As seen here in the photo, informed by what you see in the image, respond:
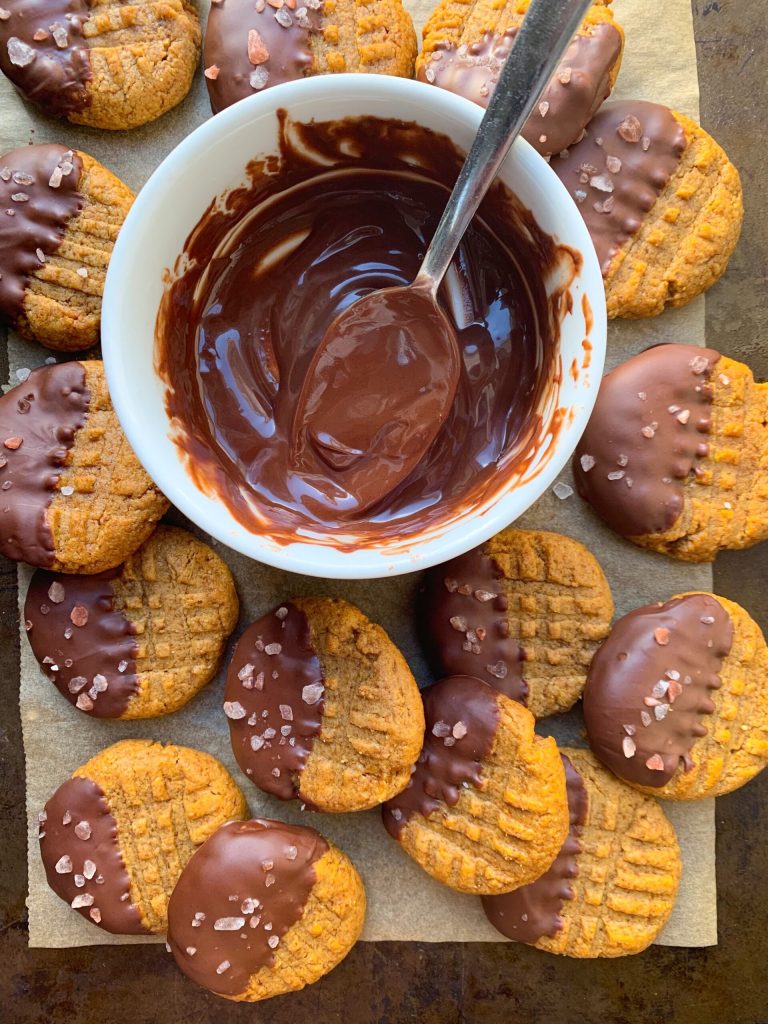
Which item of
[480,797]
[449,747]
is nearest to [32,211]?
[449,747]

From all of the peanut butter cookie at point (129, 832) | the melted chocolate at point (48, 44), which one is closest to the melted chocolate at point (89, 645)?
the peanut butter cookie at point (129, 832)

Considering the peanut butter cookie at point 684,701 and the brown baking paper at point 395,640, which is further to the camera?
the brown baking paper at point 395,640

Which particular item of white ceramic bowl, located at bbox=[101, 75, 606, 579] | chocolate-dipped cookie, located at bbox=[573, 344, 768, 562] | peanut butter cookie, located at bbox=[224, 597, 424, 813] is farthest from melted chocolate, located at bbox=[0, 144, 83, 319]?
chocolate-dipped cookie, located at bbox=[573, 344, 768, 562]

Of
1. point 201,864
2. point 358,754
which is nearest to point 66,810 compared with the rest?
point 201,864

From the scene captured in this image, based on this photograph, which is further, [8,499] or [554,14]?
[8,499]

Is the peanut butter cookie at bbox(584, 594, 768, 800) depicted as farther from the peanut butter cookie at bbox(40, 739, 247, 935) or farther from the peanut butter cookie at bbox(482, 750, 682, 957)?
the peanut butter cookie at bbox(40, 739, 247, 935)

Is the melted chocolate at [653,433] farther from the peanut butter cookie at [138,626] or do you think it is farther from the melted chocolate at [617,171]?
the peanut butter cookie at [138,626]

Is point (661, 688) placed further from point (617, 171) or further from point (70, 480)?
point (70, 480)

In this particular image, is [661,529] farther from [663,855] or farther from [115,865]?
[115,865]
